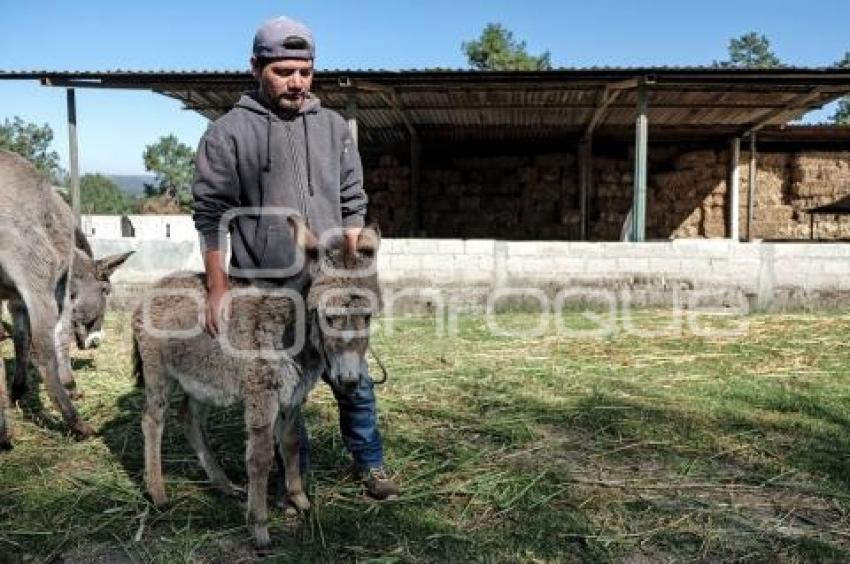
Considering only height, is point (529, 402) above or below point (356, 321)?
below

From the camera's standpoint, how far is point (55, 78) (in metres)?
11.5

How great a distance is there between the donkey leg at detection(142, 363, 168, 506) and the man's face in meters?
1.53

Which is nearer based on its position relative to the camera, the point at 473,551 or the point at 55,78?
the point at 473,551

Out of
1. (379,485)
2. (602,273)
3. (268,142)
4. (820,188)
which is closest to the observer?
(268,142)

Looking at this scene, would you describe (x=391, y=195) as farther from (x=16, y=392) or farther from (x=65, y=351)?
(x=16, y=392)

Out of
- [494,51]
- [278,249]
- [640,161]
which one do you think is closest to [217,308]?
[278,249]

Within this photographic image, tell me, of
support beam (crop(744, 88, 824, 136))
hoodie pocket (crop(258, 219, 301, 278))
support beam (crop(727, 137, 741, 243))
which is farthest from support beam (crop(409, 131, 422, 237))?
hoodie pocket (crop(258, 219, 301, 278))

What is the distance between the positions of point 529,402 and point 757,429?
1628 millimetres

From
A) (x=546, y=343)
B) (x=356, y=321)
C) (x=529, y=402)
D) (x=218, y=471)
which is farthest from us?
(x=546, y=343)

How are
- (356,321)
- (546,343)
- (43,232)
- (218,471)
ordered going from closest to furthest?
(356,321) → (218,471) → (43,232) → (546,343)

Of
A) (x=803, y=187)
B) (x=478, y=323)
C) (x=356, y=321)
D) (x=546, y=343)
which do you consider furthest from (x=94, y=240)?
(x=803, y=187)

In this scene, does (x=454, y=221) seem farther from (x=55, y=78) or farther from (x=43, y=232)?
(x=43, y=232)

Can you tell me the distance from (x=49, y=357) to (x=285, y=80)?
9.58ft

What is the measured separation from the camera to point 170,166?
177 ft
